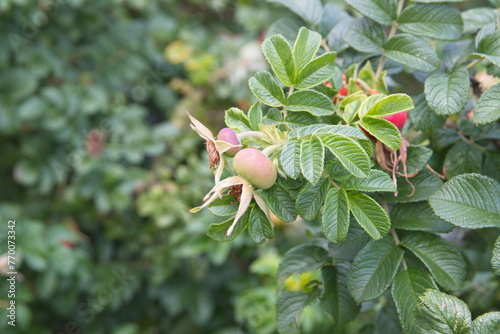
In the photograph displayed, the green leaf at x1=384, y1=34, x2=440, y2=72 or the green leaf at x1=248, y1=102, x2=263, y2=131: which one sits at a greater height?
the green leaf at x1=384, y1=34, x2=440, y2=72

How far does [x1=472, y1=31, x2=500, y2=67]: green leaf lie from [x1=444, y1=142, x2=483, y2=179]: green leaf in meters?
0.14

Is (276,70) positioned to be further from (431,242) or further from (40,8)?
(40,8)

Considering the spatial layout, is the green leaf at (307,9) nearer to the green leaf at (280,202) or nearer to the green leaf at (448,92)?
the green leaf at (448,92)

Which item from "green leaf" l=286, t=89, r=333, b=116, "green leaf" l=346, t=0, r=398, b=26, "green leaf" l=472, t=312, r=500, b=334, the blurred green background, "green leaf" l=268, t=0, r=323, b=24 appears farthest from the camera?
the blurred green background

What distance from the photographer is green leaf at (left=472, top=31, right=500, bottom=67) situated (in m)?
0.62

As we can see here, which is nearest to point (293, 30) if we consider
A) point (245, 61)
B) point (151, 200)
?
point (151, 200)

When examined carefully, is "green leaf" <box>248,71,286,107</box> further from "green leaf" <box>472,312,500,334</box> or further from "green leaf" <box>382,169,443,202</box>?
"green leaf" <box>472,312,500,334</box>

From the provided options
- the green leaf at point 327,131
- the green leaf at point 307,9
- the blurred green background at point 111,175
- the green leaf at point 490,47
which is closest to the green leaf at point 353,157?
the green leaf at point 327,131

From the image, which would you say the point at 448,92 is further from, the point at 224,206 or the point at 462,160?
the point at 224,206

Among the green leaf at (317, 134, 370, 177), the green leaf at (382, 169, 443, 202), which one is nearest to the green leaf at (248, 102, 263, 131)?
the green leaf at (317, 134, 370, 177)

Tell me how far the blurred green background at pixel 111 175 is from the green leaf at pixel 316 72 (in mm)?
1100

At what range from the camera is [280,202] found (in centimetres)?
59

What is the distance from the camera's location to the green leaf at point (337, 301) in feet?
2.32

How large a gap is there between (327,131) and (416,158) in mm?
164
